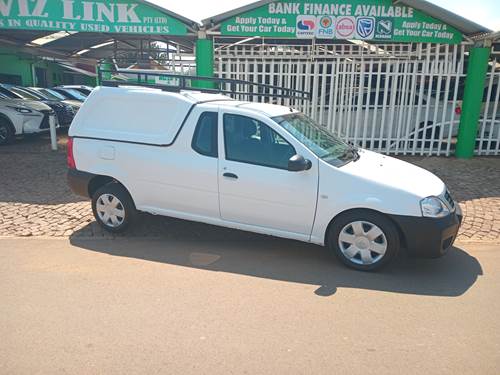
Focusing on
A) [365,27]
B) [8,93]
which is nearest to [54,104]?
[8,93]

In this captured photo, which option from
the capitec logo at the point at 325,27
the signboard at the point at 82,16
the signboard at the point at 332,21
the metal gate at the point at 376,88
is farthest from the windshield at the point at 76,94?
the capitec logo at the point at 325,27

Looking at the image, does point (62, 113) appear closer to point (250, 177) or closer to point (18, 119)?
point (18, 119)

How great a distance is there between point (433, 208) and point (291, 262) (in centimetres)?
150

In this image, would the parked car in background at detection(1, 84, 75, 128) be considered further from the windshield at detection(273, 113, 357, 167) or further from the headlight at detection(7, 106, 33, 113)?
the windshield at detection(273, 113, 357, 167)

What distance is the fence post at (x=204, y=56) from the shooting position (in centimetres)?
879

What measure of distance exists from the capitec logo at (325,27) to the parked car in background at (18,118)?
7.05m

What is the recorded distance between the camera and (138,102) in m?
4.69

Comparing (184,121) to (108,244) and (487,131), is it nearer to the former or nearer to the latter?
(108,244)

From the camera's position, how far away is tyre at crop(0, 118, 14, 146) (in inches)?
423

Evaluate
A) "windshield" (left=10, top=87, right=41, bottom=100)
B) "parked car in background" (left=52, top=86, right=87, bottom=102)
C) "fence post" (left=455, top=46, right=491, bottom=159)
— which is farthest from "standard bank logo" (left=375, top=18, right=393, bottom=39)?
"parked car in background" (left=52, top=86, right=87, bottom=102)

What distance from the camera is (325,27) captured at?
28.3 feet

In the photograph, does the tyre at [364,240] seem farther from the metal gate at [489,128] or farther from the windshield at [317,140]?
the metal gate at [489,128]

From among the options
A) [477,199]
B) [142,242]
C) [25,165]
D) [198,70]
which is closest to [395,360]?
[142,242]

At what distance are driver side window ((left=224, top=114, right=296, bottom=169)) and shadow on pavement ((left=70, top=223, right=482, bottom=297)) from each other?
1045 mm
